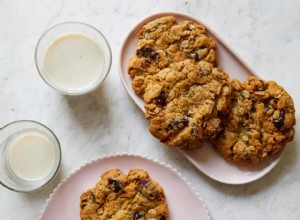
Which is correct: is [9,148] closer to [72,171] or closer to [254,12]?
[72,171]

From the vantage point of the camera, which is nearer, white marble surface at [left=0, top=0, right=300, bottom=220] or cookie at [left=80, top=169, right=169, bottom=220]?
cookie at [left=80, top=169, right=169, bottom=220]

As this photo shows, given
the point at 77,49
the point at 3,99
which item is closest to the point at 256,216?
the point at 77,49

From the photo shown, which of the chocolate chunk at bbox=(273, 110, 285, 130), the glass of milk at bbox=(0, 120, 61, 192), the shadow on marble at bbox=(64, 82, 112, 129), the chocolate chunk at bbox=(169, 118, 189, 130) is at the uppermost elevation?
the chocolate chunk at bbox=(273, 110, 285, 130)

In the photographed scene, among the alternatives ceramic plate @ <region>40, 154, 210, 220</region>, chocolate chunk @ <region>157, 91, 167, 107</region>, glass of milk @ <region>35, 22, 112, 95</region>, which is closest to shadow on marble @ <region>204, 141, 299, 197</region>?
ceramic plate @ <region>40, 154, 210, 220</region>

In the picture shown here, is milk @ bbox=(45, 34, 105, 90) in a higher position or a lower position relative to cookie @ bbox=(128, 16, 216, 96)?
lower

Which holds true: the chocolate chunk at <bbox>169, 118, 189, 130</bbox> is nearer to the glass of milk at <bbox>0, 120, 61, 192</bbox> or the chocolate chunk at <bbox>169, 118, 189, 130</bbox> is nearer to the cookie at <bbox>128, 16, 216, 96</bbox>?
the cookie at <bbox>128, 16, 216, 96</bbox>

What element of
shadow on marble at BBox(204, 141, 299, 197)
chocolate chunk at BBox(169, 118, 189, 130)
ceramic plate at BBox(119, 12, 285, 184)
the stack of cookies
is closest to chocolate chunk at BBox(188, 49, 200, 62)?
the stack of cookies

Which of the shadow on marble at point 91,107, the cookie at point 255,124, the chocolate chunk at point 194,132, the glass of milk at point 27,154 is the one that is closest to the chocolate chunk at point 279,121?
the cookie at point 255,124
